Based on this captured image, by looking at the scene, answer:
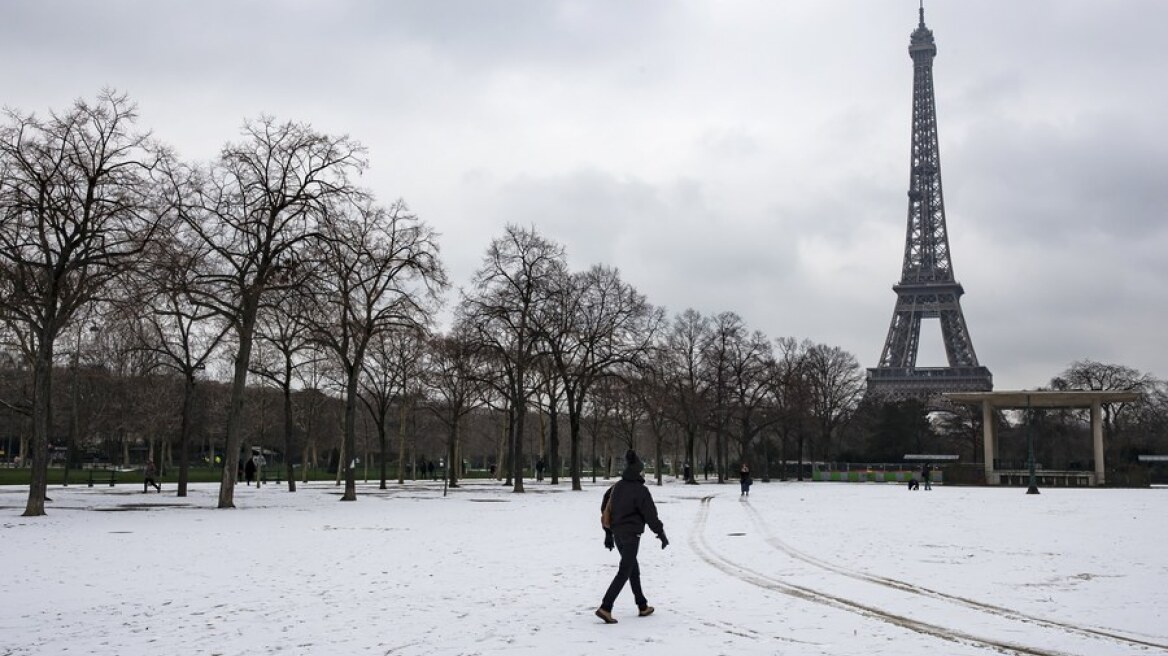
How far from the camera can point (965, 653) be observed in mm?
8672

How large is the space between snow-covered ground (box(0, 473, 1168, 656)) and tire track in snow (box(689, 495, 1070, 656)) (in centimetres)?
5

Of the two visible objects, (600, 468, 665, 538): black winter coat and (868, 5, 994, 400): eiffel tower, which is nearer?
(600, 468, 665, 538): black winter coat

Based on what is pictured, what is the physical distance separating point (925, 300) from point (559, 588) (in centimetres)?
11019

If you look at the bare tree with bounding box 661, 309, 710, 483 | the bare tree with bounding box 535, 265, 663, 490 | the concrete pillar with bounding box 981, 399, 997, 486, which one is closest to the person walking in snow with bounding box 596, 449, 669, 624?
the bare tree with bounding box 535, 265, 663, 490

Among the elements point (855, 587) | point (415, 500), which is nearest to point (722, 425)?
point (415, 500)

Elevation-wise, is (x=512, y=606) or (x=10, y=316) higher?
(x=10, y=316)

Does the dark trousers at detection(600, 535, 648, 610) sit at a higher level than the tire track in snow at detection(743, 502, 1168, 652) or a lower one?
higher

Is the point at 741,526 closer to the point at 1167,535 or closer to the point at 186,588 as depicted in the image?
the point at 1167,535

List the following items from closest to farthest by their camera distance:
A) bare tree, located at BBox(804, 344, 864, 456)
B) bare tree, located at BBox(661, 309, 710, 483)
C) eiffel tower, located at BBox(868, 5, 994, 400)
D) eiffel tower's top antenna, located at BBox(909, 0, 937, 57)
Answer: bare tree, located at BBox(661, 309, 710, 483) < bare tree, located at BBox(804, 344, 864, 456) < eiffel tower, located at BBox(868, 5, 994, 400) < eiffel tower's top antenna, located at BBox(909, 0, 937, 57)

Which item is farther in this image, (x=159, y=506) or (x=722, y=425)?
(x=722, y=425)

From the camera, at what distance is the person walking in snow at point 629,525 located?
1030cm

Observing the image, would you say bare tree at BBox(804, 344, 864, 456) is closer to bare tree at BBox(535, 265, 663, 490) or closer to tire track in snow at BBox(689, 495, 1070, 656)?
bare tree at BBox(535, 265, 663, 490)

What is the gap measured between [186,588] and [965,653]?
9.60 metres

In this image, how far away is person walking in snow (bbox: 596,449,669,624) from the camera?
10.3 meters
